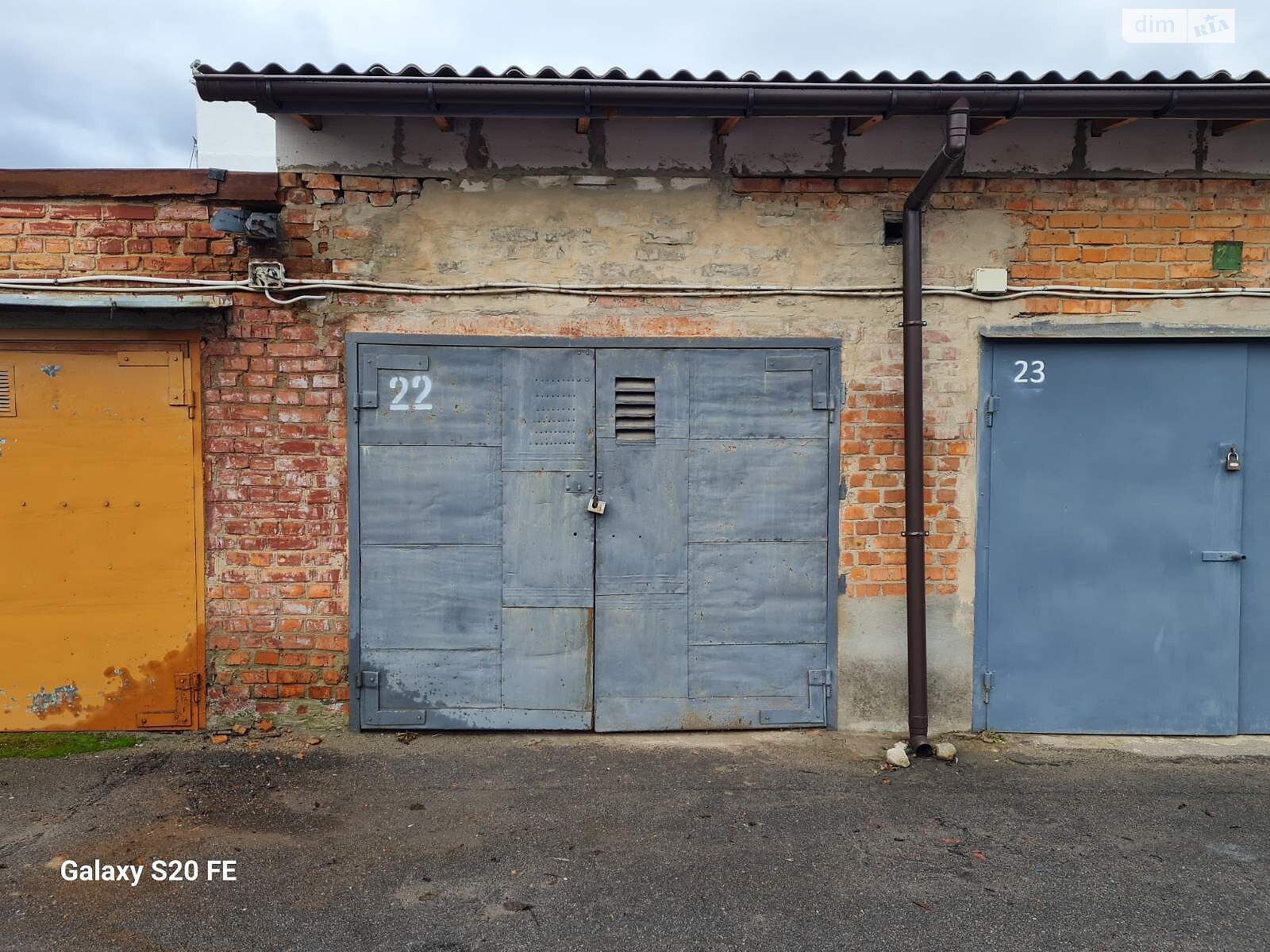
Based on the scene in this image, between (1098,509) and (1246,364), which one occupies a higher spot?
(1246,364)

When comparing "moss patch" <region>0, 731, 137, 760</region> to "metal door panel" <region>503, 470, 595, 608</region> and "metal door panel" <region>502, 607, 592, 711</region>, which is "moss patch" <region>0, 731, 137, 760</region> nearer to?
"metal door panel" <region>502, 607, 592, 711</region>

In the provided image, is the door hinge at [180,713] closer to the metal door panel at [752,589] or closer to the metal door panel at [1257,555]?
the metal door panel at [752,589]

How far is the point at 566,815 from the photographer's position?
354 centimetres

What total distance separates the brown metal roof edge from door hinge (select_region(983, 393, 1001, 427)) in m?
4.16

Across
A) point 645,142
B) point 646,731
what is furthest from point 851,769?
point 645,142

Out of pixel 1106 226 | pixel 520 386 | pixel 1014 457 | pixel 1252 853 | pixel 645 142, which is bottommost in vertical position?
pixel 1252 853

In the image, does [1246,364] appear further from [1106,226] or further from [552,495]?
[552,495]

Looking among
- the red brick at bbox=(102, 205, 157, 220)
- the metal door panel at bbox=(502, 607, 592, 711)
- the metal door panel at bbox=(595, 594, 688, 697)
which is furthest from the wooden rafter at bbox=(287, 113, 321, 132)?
the metal door panel at bbox=(595, 594, 688, 697)

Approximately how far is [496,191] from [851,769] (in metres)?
3.52

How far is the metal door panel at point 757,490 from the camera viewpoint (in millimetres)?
4332

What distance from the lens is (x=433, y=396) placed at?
425 cm

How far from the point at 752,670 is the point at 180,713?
3.14 metres

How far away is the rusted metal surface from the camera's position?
4.25 metres

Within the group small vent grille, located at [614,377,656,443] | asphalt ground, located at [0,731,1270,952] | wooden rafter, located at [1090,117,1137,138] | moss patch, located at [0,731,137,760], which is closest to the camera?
asphalt ground, located at [0,731,1270,952]
